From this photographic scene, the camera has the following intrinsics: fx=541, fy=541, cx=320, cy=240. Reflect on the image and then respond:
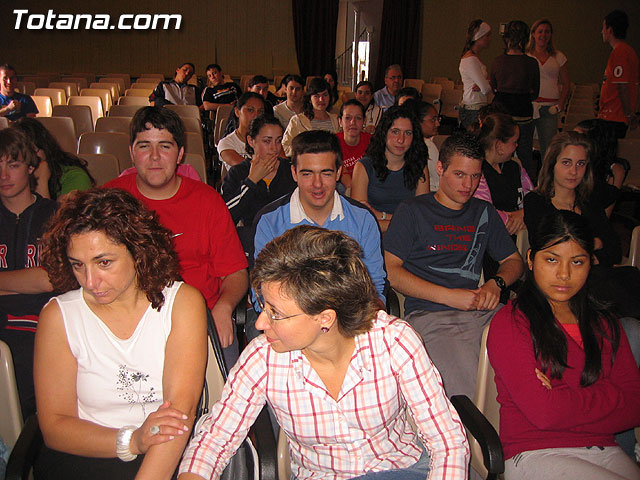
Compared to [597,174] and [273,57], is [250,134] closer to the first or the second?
[597,174]

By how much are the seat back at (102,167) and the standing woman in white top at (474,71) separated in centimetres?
331

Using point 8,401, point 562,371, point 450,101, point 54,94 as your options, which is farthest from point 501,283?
point 450,101

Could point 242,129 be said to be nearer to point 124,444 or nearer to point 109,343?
point 109,343

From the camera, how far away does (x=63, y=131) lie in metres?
4.88

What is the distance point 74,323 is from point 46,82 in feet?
29.8

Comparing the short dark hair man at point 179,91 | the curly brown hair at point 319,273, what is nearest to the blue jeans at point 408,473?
the curly brown hair at point 319,273

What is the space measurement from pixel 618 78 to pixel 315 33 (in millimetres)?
9139

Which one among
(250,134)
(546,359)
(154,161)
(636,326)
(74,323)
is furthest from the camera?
(250,134)

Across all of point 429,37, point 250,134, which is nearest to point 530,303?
point 250,134

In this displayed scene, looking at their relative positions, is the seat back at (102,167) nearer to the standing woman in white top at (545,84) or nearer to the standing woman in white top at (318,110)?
Result: the standing woman in white top at (318,110)

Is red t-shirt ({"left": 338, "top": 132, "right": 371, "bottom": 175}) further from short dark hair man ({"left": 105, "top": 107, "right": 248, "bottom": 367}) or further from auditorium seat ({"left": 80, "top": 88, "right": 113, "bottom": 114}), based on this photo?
auditorium seat ({"left": 80, "top": 88, "right": 113, "bottom": 114})

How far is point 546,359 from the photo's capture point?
5.40 feet

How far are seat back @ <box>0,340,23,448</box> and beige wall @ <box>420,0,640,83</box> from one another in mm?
11764

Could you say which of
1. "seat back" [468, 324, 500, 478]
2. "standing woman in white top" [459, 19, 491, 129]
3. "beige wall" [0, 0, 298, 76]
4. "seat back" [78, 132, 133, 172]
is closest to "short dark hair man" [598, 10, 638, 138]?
"standing woman in white top" [459, 19, 491, 129]
